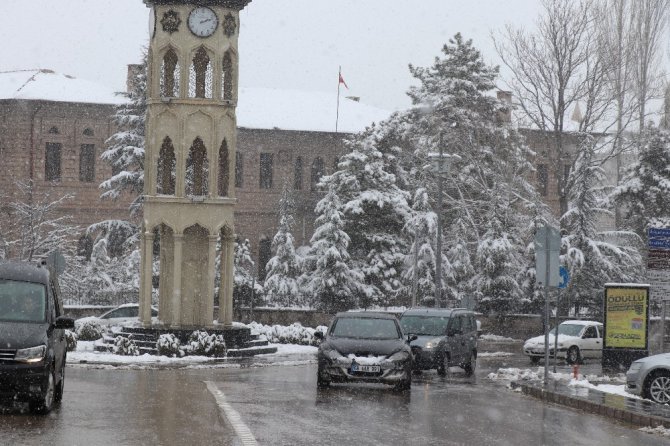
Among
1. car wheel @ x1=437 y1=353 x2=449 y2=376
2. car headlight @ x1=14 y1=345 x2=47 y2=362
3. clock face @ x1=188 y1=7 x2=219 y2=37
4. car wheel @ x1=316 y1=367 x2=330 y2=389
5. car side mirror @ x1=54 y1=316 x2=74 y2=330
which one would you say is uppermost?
clock face @ x1=188 y1=7 x2=219 y2=37

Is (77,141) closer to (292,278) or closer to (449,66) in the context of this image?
(292,278)

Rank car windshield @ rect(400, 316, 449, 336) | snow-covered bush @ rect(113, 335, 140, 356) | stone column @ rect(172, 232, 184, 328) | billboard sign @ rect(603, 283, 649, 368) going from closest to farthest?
1. car windshield @ rect(400, 316, 449, 336)
2. billboard sign @ rect(603, 283, 649, 368)
3. snow-covered bush @ rect(113, 335, 140, 356)
4. stone column @ rect(172, 232, 184, 328)

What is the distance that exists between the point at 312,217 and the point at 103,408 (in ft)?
185

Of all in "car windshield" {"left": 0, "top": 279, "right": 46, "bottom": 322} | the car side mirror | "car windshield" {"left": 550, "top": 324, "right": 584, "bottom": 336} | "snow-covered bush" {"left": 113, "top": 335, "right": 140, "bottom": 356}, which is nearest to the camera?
the car side mirror

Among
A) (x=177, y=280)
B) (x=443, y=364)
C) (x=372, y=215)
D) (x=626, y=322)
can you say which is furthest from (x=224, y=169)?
(x=372, y=215)

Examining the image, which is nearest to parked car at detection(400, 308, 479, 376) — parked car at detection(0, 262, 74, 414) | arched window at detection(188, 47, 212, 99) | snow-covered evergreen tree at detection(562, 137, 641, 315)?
arched window at detection(188, 47, 212, 99)

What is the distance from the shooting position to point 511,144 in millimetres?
60406

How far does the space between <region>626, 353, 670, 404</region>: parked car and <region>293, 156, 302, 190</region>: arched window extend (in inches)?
2107

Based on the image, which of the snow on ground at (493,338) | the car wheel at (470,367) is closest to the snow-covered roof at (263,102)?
the snow on ground at (493,338)

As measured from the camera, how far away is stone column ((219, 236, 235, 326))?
34250 millimetres

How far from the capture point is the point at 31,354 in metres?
14.7

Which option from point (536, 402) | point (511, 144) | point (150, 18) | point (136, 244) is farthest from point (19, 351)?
point (511, 144)

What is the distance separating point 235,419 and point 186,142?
18678 mm

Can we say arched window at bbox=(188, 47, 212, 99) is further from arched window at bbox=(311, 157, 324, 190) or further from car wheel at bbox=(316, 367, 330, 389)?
arched window at bbox=(311, 157, 324, 190)
